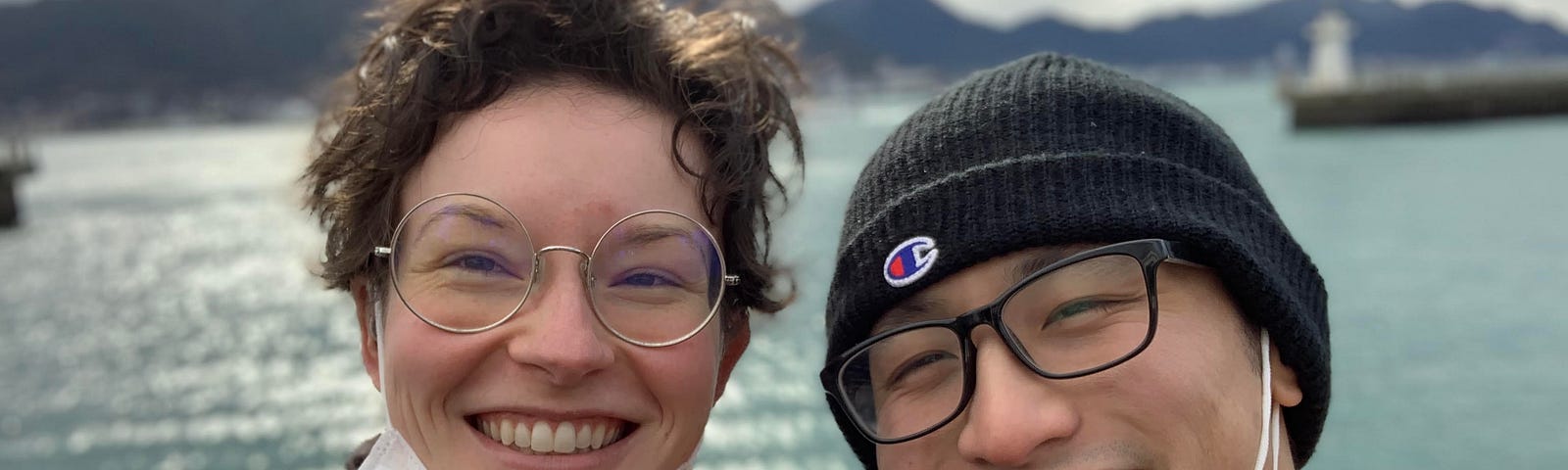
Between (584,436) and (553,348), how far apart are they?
0.73ft

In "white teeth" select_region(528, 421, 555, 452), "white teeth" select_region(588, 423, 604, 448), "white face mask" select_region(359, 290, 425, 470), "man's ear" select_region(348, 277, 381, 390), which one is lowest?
"white teeth" select_region(588, 423, 604, 448)

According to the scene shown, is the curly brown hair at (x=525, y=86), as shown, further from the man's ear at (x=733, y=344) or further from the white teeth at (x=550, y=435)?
the white teeth at (x=550, y=435)

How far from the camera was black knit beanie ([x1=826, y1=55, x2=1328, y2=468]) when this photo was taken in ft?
6.72

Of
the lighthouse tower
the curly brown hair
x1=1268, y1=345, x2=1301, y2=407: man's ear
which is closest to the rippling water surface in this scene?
the curly brown hair

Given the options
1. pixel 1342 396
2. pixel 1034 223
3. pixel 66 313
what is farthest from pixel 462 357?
pixel 66 313

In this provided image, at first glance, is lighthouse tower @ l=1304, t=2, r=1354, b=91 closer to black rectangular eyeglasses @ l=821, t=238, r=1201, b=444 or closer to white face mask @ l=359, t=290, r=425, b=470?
black rectangular eyeglasses @ l=821, t=238, r=1201, b=444

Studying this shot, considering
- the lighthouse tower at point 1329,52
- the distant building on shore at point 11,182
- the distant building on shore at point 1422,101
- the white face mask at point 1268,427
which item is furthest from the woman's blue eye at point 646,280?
the lighthouse tower at point 1329,52

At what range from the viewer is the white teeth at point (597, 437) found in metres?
2.30

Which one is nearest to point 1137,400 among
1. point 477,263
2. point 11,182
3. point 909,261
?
point 909,261

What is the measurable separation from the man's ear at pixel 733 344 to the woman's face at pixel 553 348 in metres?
0.24

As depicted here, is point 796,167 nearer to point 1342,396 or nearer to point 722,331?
point 722,331

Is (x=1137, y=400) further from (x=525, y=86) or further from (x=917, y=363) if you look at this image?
(x=525, y=86)

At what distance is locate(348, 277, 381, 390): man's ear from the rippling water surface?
585 mm

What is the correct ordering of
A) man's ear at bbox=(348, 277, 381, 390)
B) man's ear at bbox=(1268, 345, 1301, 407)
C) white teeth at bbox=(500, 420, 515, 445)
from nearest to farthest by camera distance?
man's ear at bbox=(1268, 345, 1301, 407)
white teeth at bbox=(500, 420, 515, 445)
man's ear at bbox=(348, 277, 381, 390)
